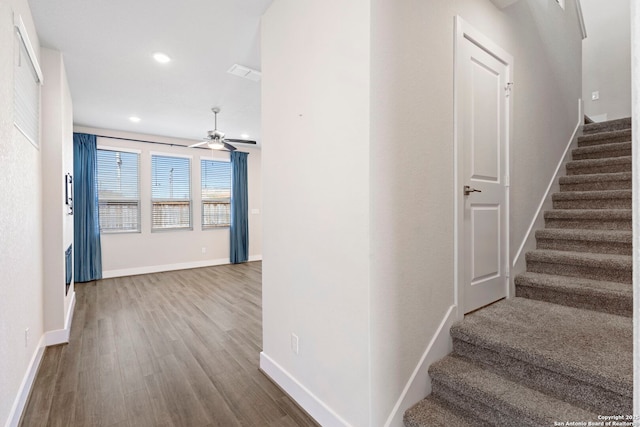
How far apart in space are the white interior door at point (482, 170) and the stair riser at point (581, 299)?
174 mm

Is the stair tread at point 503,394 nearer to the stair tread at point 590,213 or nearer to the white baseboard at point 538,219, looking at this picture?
the white baseboard at point 538,219

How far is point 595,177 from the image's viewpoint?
9.92 feet

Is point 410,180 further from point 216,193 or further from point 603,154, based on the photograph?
point 216,193

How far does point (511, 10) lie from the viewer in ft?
8.57

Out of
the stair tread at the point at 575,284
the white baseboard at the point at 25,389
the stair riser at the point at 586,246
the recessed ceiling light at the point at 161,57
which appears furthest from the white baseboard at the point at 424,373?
the recessed ceiling light at the point at 161,57

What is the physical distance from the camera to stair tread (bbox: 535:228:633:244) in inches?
91.9

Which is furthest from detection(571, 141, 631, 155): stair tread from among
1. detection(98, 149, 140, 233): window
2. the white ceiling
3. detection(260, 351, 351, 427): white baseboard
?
detection(98, 149, 140, 233): window

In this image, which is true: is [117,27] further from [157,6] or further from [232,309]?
[232,309]

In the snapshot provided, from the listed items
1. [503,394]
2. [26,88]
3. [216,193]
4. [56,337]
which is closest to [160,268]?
[216,193]

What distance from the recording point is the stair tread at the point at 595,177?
2.79m

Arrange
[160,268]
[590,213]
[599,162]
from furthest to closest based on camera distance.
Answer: [160,268] < [599,162] < [590,213]

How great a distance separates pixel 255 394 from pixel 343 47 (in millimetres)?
2240

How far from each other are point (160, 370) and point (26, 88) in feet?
7.62

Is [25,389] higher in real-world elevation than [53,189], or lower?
lower
